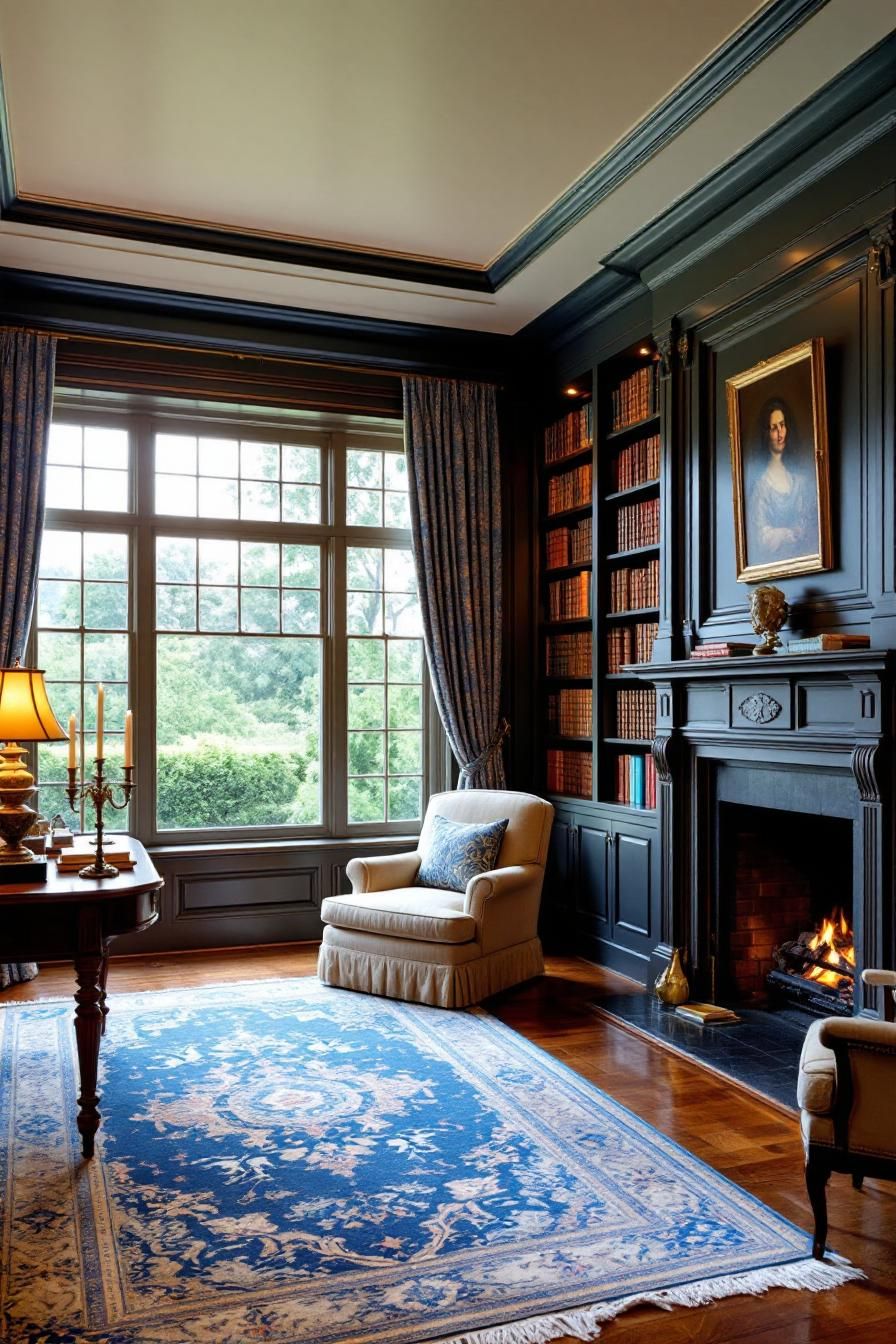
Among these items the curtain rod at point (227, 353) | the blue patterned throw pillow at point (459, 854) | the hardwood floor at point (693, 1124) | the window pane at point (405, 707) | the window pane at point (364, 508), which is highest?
the curtain rod at point (227, 353)

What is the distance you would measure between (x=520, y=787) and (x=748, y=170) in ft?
11.8

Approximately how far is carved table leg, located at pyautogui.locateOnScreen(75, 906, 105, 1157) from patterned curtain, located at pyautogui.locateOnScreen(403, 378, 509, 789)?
3.17 m

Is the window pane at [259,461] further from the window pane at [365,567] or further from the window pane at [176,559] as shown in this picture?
the window pane at [365,567]

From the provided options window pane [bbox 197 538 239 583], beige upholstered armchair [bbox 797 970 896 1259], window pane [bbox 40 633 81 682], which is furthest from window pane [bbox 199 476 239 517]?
beige upholstered armchair [bbox 797 970 896 1259]

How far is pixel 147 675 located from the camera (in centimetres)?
591

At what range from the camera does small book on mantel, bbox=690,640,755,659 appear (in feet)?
14.0

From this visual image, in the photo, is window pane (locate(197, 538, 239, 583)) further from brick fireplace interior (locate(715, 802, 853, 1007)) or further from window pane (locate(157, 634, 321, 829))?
brick fireplace interior (locate(715, 802, 853, 1007))

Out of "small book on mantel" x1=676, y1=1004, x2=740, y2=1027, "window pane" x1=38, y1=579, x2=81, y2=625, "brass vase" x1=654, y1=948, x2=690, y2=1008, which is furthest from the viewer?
"window pane" x1=38, y1=579, x2=81, y2=625

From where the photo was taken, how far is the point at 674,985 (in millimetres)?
4672

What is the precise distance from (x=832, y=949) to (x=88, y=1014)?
9.79 feet

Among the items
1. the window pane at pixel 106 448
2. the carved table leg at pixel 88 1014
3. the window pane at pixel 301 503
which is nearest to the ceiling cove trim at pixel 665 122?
the window pane at pixel 301 503

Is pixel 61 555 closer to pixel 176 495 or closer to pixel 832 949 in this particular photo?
pixel 176 495

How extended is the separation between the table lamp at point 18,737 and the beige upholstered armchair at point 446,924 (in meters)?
1.71

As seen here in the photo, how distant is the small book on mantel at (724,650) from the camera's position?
4281mm
